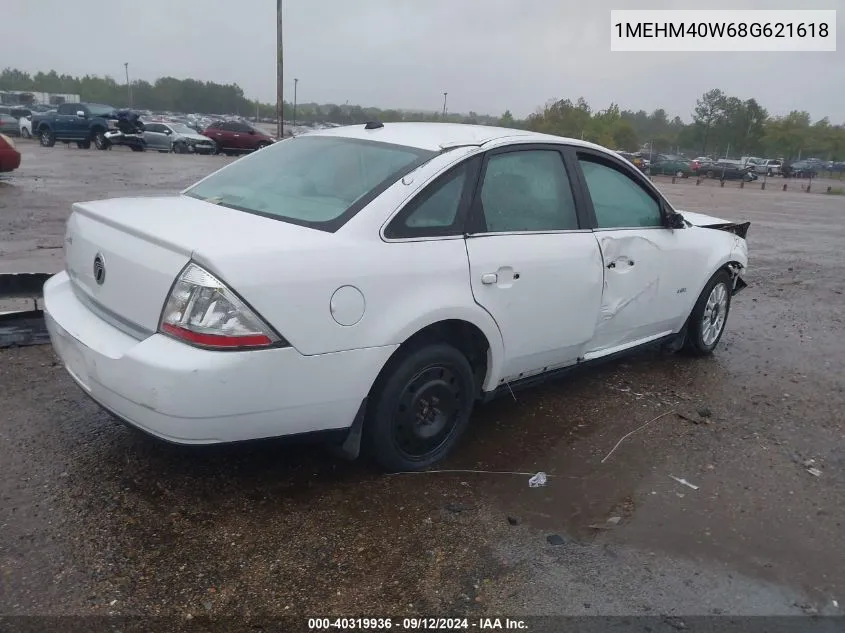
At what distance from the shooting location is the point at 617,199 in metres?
4.49

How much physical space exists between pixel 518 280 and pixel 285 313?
1.33 meters

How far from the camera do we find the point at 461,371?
3.52 m

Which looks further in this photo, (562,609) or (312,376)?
(312,376)

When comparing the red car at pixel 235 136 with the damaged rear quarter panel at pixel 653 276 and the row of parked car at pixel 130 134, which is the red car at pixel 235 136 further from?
the damaged rear quarter panel at pixel 653 276

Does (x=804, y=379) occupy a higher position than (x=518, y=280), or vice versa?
(x=518, y=280)

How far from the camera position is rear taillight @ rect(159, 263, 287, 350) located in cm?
270

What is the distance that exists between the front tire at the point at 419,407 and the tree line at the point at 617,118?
25.6 feet

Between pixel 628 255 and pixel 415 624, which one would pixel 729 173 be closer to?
pixel 628 255

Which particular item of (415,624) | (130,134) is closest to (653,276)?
(415,624)

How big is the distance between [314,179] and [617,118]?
2796 inches

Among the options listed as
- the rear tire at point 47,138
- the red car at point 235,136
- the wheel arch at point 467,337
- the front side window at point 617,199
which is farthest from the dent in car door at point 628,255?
the rear tire at point 47,138

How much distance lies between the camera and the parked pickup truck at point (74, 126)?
3020 cm

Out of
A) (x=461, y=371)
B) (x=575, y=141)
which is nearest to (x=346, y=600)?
(x=461, y=371)

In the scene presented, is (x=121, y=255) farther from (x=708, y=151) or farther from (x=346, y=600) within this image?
(x=708, y=151)
